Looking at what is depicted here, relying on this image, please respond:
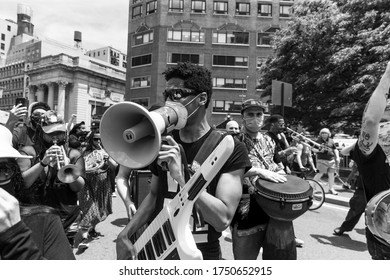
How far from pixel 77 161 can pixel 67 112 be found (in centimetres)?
5387

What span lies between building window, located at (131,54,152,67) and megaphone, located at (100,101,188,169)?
38.6 m

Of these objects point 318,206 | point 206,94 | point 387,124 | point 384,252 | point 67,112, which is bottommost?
point 318,206

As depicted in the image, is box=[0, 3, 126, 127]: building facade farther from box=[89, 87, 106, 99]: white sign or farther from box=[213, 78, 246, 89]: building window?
box=[213, 78, 246, 89]: building window

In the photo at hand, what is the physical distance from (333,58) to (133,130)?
13898mm

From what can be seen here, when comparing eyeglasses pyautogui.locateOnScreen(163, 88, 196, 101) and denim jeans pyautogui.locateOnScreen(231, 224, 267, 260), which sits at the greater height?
eyeglasses pyautogui.locateOnScreen(163, 88, 196, 101)

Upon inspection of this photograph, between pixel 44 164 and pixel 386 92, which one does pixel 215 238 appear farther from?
pixel 44 164

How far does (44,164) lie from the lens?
2664mm

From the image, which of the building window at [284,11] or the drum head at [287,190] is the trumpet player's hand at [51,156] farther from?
the building window at [284,11]

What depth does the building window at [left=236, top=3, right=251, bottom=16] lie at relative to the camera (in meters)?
38.5

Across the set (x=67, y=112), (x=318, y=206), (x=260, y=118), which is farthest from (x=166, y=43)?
(x=260, y=118)

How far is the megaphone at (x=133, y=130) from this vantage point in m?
1.45

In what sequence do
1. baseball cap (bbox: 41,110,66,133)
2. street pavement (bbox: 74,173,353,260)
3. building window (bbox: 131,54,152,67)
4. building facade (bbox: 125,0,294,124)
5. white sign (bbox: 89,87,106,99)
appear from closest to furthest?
baseball cap (bbox: 41,110,66,133) → street pavement (bbox: 74,173,353,260) → building facade (bbox: 125,0,294,124) → building window (bbox: 131,54,152,67) → white sign (bbox: 89,87,106,99)

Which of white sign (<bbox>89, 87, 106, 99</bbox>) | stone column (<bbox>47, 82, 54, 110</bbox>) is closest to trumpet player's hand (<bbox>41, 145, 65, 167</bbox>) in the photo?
stone column (<bbox>47, 82, 54, 110</bbox>)

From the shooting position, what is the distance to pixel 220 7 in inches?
1511
